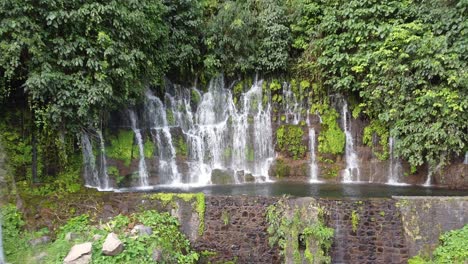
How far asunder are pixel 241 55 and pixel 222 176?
4149 mm

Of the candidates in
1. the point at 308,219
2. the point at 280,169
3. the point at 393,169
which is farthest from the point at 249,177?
the point at 308,219

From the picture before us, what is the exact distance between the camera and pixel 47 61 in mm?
→ 8312

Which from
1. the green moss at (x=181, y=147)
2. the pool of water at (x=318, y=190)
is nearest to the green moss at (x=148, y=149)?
the green moss at (x=181, y=147)

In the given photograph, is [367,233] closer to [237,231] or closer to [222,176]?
[237,231]

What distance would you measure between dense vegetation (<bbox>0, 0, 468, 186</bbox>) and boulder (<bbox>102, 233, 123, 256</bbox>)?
3.43 meters

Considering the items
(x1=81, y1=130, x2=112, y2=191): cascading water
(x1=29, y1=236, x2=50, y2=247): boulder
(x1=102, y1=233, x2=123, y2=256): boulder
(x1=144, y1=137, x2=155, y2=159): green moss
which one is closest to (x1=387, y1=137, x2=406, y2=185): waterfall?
(x1=144, y1=137, x2=155, y2=159): green moss

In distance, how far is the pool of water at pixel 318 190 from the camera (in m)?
10.0

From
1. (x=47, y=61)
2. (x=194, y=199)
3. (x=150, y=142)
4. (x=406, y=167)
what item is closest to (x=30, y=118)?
(x=47, y=61)

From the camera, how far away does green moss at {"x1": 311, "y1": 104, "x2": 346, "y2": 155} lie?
39.6ft

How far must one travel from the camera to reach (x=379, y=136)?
461 inches

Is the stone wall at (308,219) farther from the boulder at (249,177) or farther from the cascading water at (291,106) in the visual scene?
the cascading water at (291,106)

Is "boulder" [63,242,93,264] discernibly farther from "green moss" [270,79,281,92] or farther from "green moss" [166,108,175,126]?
"green moss" [270,79,281,92]

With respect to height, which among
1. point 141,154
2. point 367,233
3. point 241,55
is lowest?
point 367,233

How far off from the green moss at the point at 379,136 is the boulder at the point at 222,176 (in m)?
4.54
